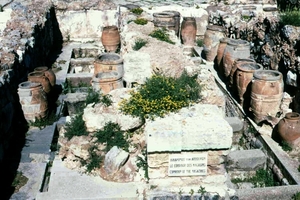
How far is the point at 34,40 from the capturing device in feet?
41.4

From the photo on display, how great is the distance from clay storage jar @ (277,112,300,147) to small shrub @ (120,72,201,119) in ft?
6.31

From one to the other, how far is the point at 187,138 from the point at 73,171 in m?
2.70

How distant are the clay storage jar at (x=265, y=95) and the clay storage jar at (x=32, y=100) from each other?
5.04 meters

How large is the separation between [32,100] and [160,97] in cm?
415

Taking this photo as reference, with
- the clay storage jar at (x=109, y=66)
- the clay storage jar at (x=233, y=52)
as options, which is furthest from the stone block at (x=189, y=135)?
the clay storage jar at (x=233, y=52)

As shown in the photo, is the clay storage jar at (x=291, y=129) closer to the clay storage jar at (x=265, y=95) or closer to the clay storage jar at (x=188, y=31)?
the clay storage jar at (x=265, y=95)

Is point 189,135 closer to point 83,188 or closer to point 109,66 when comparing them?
point 83,188

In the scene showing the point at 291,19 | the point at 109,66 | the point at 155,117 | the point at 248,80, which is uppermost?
the point at 291,19

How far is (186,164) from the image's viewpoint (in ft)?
18.5

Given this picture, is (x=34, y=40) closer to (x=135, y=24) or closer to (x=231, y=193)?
(x=135, y=24)

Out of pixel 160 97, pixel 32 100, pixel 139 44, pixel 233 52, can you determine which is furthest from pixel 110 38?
pixel 160 97

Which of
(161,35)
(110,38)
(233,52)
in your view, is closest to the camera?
(233,52)

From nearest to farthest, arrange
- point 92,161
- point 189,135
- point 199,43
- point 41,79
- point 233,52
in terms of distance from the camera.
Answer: point 189,135
point 92,161
point 41,79
point 233,52
point 199,43

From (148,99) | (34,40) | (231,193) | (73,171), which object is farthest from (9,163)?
(34,40)
